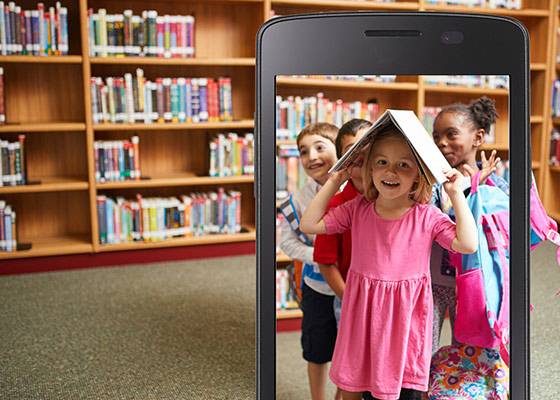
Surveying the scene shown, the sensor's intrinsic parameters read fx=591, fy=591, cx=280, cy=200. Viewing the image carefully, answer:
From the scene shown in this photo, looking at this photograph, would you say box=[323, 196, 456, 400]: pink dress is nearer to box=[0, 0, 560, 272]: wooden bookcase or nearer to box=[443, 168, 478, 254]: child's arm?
box=[443, 168, 478, 254]: child's arm

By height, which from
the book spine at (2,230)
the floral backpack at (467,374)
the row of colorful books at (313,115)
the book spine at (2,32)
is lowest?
the book spine at (2,230)

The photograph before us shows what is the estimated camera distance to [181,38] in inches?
132

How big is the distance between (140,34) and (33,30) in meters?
0.55

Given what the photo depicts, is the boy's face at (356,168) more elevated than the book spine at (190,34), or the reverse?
the book spine at (190,34)

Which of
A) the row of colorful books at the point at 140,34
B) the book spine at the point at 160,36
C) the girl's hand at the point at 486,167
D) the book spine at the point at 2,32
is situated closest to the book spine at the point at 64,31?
the row of colorful books at the point at 140,34

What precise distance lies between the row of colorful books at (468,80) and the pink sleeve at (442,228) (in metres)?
0.14

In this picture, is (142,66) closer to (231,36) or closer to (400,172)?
(231,36)

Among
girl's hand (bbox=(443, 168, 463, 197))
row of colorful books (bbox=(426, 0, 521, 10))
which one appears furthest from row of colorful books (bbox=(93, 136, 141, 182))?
girl's hand (bbox=(443, 168, 463, 197))

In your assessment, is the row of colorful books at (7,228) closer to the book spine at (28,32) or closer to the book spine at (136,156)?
the book spine at (136,156)

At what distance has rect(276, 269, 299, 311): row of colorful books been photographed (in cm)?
61

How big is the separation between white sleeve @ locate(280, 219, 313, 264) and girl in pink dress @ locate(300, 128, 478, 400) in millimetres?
62

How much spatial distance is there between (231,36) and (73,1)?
92 cm

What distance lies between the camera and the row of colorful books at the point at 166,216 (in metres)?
3.31

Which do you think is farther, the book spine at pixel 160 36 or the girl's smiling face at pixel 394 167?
the book spine at pixel 160 36
